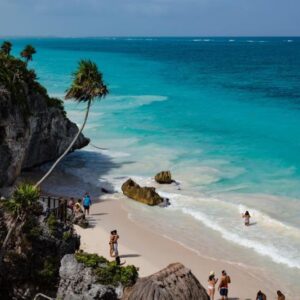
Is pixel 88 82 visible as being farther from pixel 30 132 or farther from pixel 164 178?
pixel 164 178

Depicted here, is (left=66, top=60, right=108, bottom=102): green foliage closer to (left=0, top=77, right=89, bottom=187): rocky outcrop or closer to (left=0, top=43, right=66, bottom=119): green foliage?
(left=0, top=43, right=66, bottom=119): green foliage

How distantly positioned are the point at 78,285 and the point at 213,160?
89.9ft

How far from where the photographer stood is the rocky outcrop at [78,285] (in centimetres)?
1750

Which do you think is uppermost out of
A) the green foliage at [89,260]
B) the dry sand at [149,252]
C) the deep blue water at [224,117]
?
the green foliage at [89,260]

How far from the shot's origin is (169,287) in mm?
14508

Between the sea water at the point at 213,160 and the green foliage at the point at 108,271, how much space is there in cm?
833

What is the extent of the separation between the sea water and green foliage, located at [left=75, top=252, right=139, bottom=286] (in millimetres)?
8326

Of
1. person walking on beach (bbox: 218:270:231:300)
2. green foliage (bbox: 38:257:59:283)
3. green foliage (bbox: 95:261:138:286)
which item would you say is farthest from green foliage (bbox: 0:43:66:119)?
person walking on beach (bbox: 218:270:231:300)

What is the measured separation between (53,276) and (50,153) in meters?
19.3

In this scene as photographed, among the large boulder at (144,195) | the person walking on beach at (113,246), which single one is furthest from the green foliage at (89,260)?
the large boulder at (144,195)

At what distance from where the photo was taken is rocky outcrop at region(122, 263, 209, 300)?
1414cm

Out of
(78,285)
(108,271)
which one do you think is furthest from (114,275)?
(78,285)

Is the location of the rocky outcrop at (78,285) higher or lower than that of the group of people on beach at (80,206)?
higher

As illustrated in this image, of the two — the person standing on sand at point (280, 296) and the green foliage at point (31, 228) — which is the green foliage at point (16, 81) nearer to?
the green foliage at point (31, 228)
